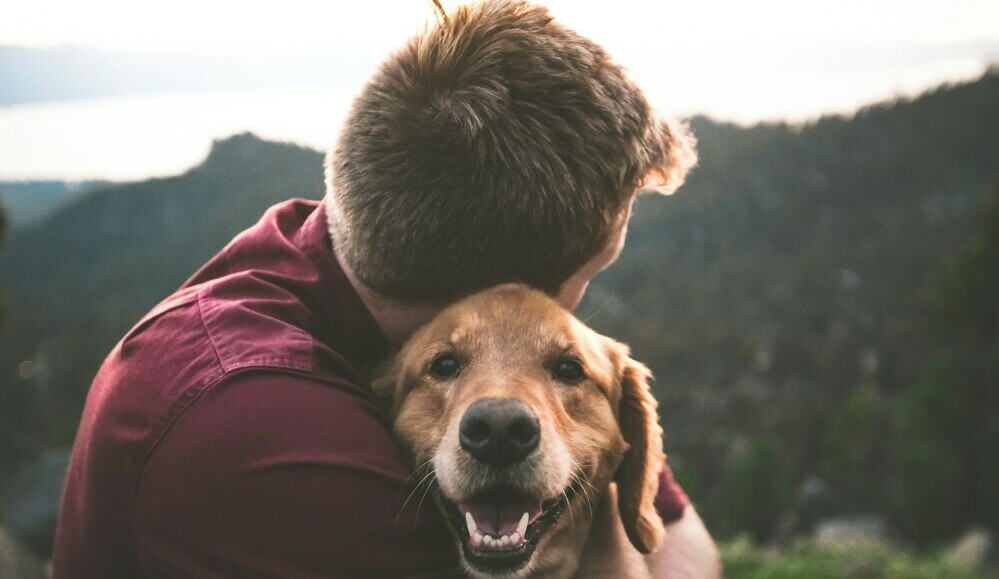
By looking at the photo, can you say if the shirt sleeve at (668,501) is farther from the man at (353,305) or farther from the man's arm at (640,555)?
the man at (353,305)

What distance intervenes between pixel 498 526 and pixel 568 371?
0.67 m

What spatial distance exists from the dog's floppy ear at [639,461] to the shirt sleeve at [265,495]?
4.03 feet

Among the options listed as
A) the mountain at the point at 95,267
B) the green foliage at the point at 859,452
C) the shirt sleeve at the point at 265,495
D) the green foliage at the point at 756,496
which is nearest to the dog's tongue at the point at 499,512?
the shirt sleeve at the point at 265,495

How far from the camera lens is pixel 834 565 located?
38.2ft

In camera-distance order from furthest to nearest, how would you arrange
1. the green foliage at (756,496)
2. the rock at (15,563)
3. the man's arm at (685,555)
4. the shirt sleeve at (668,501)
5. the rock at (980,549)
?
the green foliage at (756,496), the rock at (980,549), the rock at (15,563), the shirt sleeve at (668,501), the man's arm at (685,555)

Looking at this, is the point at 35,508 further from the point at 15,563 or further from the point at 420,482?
the point at 420,482

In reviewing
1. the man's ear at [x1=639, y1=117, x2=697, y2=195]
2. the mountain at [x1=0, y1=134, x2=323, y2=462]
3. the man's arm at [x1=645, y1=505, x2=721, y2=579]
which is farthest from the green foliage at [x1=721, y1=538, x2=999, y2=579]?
the man's ear at [x1=639, y1=117, x2=697, y2=195]

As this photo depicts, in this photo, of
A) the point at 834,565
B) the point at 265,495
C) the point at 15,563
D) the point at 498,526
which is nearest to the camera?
the point at 265,495

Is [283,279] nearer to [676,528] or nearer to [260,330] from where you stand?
[260,330]

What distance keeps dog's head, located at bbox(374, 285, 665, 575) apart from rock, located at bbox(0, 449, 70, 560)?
1265cm

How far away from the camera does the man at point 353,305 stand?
7.57 ft

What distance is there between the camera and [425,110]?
2.77 m

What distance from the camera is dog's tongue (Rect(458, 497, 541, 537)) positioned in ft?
9.42

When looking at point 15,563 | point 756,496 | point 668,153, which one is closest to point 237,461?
point 668,153
